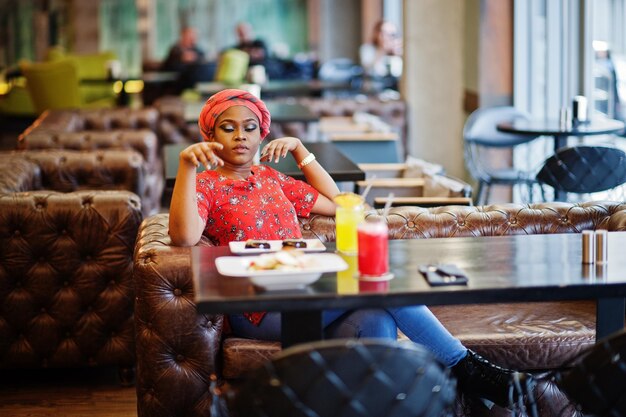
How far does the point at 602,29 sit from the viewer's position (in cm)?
685

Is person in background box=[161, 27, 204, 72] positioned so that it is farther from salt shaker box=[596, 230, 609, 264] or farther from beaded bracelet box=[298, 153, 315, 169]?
salt shaker box=[596, 230, 609, 264]

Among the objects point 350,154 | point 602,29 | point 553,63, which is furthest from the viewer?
point 553,63

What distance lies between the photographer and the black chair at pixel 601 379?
214cm

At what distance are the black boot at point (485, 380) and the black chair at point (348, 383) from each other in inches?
29.3

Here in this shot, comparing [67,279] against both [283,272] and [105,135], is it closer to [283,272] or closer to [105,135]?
[283,272]

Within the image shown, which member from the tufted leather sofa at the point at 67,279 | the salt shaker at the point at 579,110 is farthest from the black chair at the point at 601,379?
the salt shaker at the point at 579,110

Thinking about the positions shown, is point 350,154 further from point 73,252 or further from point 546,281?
point 546,281

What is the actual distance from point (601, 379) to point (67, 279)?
92.8 inches

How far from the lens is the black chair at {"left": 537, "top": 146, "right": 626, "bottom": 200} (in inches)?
195

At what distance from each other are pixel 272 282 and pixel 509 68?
5801 mm

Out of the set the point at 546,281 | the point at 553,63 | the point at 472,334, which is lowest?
the point at 472,334

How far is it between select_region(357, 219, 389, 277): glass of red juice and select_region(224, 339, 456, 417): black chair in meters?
0.35

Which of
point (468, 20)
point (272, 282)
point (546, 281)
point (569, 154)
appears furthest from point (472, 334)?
point (468, 20)

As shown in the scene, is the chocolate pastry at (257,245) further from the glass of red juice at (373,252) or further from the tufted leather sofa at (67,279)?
the tufted leather sofa at (67,279)
